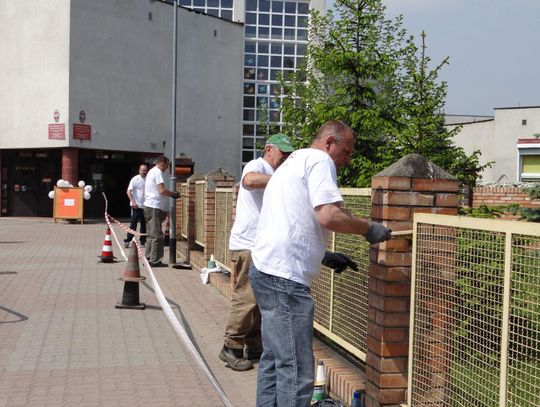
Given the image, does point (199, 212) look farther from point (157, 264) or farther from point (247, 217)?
point (247, 217)

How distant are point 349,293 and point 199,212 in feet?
27.1

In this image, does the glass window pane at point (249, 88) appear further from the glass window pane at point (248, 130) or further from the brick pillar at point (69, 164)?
the brick pillar at point (69, 164)

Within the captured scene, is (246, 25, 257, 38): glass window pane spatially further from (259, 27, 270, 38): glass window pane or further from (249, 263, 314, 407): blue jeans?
(249, 263, 314, 407): blue jeans

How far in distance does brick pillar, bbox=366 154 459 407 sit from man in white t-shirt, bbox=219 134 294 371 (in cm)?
151

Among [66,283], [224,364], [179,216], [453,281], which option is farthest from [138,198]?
[453,281]

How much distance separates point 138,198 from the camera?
54.7 feet

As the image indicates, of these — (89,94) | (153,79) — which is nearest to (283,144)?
(89,94)

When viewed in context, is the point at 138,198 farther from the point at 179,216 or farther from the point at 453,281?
the point at 453,281

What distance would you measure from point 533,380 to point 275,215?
1517mm

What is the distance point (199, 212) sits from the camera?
43.2 feet

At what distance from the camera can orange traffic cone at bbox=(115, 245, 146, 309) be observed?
27.2ft

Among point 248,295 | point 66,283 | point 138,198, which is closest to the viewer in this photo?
point 248,295

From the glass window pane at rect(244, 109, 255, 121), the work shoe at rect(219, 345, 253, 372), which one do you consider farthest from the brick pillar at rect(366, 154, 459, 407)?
the glass window pane at rect(244, 109, 255, 121)

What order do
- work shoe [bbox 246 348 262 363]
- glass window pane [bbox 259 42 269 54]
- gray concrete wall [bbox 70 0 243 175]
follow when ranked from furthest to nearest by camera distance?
glass window pane [bbox 259 42 269 54]
gray concrete wall [bbox 70 0 243 175]
work shoe [bbox 246 348 262 363]
